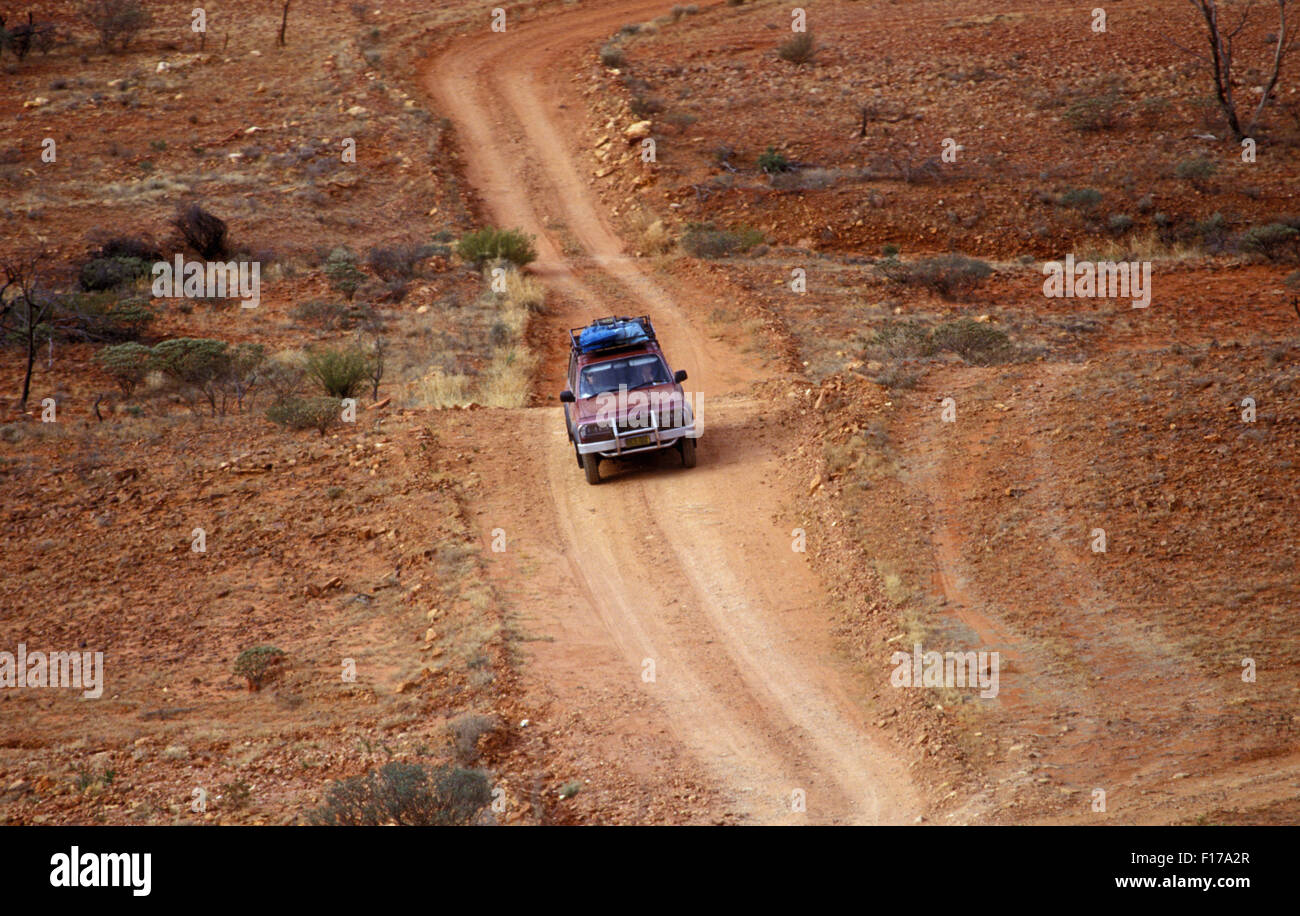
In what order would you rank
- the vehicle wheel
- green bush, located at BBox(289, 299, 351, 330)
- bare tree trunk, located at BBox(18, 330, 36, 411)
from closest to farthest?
the vehicle wheel < bare tree trunk, located at BBox(18, 330, 36, 411) < green bush, located at BBox(289, 299, 351, 330)

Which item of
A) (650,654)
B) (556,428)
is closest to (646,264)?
(556,428)

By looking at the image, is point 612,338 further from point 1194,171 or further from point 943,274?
point 1194,171

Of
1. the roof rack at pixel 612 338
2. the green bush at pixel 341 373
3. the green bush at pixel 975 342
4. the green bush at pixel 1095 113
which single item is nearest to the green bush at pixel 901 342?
the green bush at pixel 975 342

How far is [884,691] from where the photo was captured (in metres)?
11.2

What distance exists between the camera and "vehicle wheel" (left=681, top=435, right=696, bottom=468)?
1603 cm

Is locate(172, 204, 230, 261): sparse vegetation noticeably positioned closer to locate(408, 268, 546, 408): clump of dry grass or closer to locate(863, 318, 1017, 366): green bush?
locate(408, 268, 546, 408): clump of dry grass

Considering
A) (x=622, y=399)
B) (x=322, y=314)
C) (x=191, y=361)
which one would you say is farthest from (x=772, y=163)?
(x=622, y=399)

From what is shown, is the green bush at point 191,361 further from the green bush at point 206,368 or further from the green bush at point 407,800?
the green bush at point 407,800

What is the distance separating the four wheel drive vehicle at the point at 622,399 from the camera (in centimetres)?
1565

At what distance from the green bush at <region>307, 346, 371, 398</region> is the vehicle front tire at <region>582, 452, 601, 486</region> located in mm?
5991

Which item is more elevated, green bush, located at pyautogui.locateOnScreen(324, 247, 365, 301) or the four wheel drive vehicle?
green bush, located at pyautogui.locateOnScreen(324, 247, 365, 301)

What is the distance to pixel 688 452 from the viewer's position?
1616cm

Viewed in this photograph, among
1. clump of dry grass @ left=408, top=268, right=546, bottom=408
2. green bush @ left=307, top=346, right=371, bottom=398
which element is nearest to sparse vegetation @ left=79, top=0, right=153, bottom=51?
clump of dry grass @ left=408, top=268, right=546, bottom=408

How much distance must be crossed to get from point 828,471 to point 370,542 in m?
5.86
